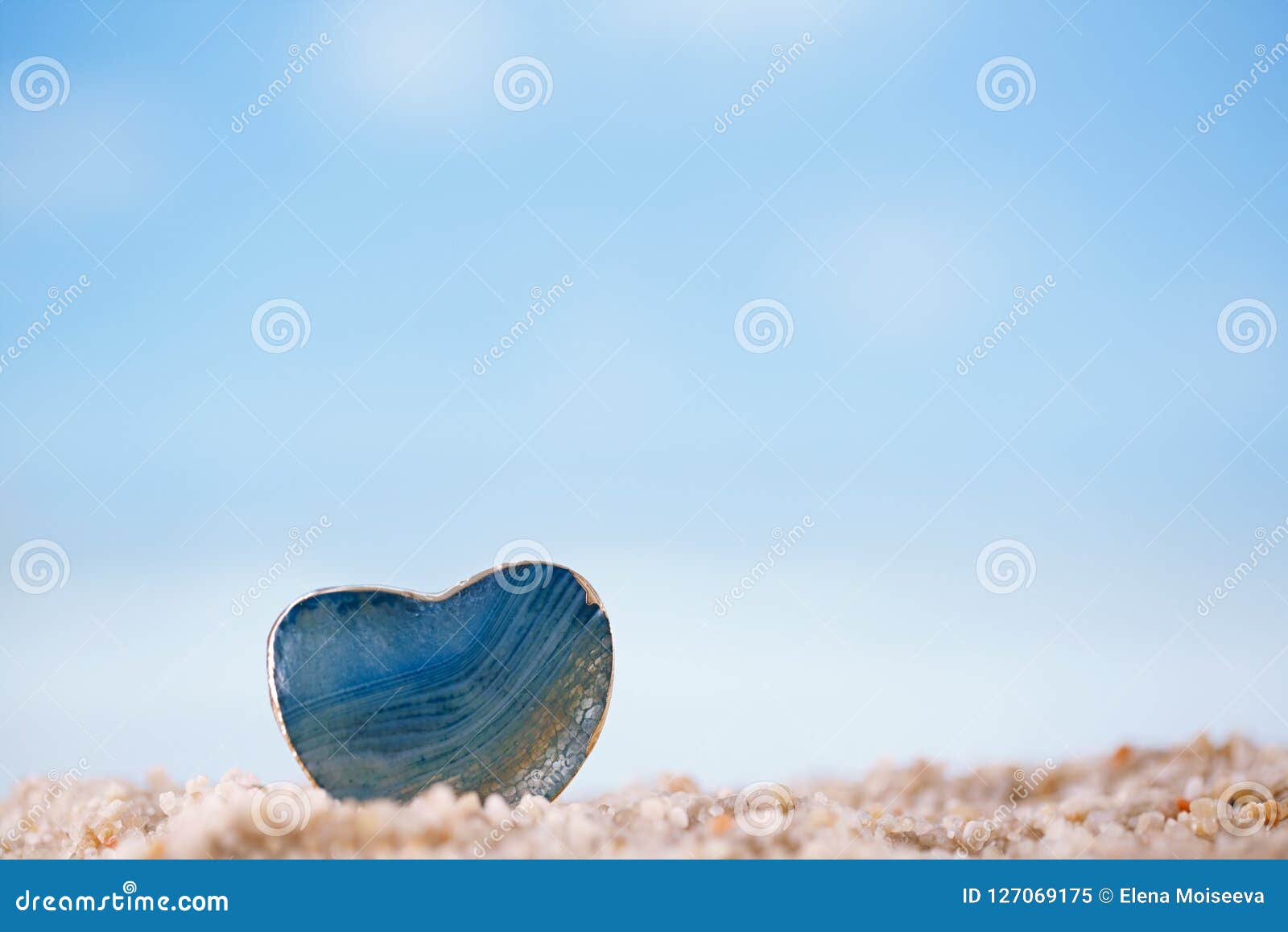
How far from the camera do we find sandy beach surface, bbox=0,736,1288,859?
3012 millimetres

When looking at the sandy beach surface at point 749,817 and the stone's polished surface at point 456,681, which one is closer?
the sandy beach surface at point 749,817

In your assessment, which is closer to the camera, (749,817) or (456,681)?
(749,817)

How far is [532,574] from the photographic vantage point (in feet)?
12.0

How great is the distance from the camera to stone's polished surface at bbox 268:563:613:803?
334cm

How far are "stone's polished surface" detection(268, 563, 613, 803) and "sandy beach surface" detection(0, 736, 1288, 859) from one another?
0.42ft

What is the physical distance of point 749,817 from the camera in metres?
3.36

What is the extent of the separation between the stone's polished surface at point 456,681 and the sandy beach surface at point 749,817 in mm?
128

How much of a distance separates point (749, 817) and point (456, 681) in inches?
38.5

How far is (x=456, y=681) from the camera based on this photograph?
3.56m

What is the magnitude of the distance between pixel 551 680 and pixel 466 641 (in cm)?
29

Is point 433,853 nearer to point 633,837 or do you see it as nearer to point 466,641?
point 633,837

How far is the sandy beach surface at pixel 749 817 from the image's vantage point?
9.88ft

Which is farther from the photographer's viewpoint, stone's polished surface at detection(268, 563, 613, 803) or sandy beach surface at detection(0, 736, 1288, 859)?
stone's polished surface at detection(268, 563, 613, 803)

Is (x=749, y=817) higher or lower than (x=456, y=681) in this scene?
lower
